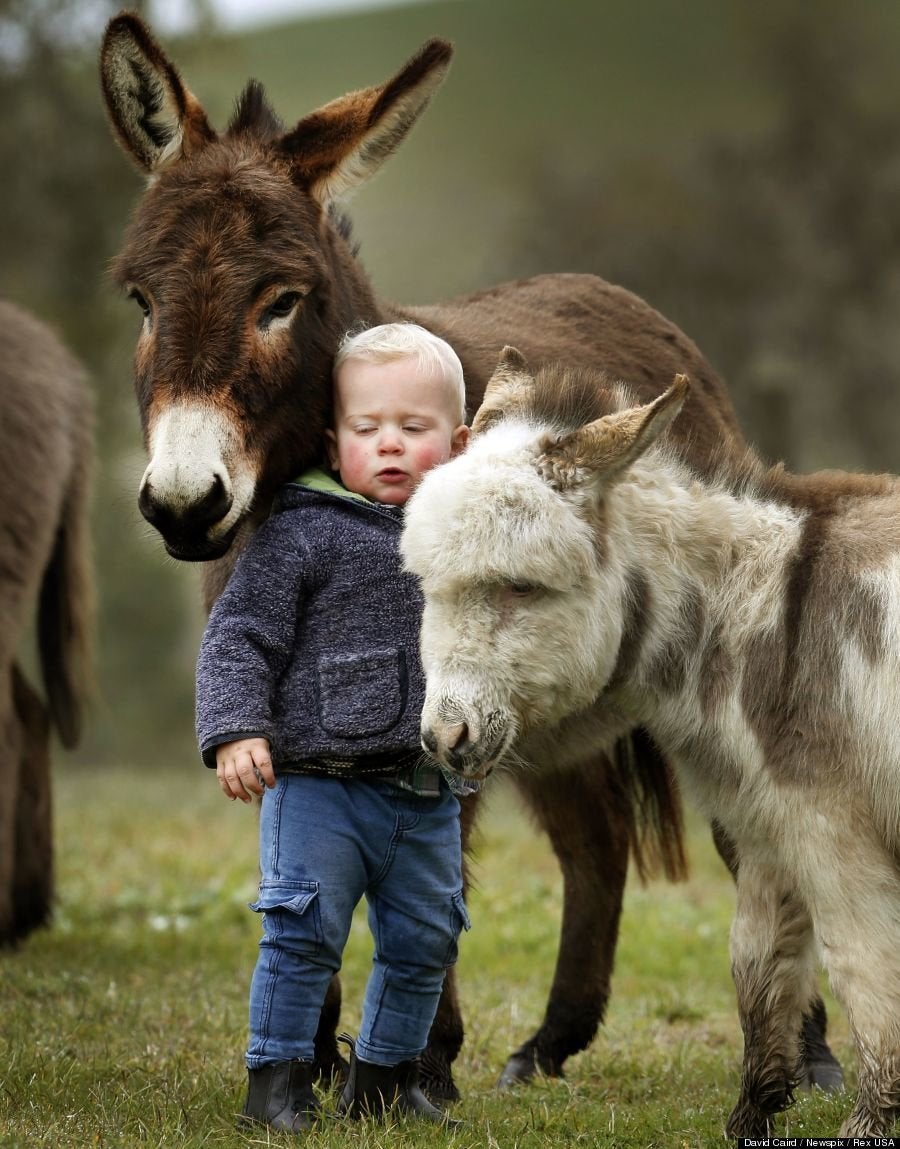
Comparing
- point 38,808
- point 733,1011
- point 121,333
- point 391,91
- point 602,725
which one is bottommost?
point 733,1011

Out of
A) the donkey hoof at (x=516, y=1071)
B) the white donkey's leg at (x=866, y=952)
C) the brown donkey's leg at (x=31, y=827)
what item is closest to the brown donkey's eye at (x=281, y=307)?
the white donkey's leg at (x=866, y=952)

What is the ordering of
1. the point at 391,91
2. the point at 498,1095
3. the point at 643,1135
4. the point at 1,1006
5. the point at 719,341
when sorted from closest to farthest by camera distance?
the point at 643,1135 → the point at 391,91 → the point at 498,1095 → the point at 1,1006 → the point at 719,341

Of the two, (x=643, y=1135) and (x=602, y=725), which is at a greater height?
(x=602, y=725)

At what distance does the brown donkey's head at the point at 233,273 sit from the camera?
12.1 feet

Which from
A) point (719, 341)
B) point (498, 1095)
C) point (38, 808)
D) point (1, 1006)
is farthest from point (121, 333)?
point (498, 1095)

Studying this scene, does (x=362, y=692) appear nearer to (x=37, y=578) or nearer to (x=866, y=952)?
(x=866, y=952)

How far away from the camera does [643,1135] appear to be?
3.93 meters

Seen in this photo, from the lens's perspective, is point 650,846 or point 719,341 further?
point 719,341

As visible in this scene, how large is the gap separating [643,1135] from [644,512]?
1.67 m

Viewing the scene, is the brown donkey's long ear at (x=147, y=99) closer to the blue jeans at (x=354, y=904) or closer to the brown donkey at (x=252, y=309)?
the brown donkey at (x=252, y=309)

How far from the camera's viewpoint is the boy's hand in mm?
3527

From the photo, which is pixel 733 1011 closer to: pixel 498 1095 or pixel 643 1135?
pixel 498 1095

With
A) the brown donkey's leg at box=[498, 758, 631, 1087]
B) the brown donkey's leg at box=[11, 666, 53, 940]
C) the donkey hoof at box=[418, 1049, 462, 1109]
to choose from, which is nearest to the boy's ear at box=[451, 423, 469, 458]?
the brown donkey's leg at box=[498, 758, 631, 1087]

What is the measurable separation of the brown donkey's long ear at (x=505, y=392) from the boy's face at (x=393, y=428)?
0.11 m
